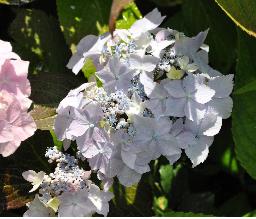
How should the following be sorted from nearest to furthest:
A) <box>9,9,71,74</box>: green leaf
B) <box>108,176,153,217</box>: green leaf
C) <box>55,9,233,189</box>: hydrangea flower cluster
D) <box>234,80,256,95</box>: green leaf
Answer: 1. <box>55,9,233,189</box>: hydrangea flower cluster
2. <box>234,80,256,95</box>: green leaf
3. <box>108,176,153,217</box>: green leaf
4. <box>9,9,71,74</box>: green leaf

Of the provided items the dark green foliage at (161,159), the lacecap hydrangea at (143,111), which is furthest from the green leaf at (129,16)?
the lacecap hydrangea at (143,111)

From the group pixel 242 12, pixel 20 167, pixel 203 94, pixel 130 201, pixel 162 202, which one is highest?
pixel 242 12

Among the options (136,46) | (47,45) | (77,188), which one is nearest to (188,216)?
(77,188)

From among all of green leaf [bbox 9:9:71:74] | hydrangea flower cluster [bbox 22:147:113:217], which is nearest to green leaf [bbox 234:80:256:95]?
hydrangea flower cluster [bbox 22:147:113:217]

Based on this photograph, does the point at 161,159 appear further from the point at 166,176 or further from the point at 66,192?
the point at 66,192

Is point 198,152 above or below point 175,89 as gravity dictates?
below

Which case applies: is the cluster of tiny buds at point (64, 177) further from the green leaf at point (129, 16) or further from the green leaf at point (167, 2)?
the green leaf at point (167, 2)

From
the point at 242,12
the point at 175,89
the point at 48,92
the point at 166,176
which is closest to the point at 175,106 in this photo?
the point at 175,89

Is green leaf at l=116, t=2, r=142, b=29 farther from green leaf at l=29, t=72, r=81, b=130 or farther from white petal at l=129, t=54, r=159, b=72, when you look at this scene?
white petal at l=129, t=54, r=159, b=72
